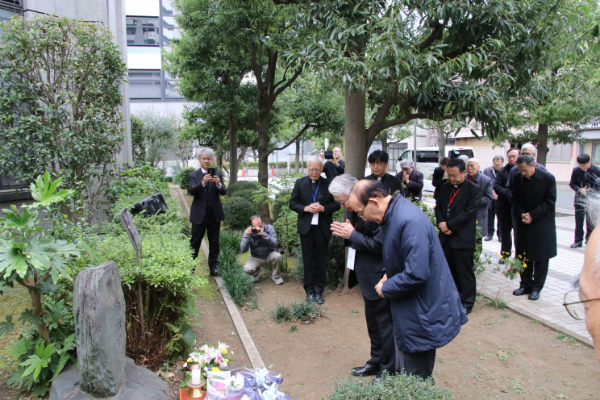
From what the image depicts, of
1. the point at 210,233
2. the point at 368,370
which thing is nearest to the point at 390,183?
the point at 368,370

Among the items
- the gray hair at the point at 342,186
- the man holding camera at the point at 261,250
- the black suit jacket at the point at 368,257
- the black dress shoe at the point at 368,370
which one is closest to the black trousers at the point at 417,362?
the black suit jacket at the point at 368,257

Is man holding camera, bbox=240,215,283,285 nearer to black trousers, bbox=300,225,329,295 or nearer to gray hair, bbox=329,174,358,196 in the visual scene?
black trousers, bbox=300,225,329,295

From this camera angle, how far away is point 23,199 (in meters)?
6.86

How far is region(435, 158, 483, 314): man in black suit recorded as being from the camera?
5.02m

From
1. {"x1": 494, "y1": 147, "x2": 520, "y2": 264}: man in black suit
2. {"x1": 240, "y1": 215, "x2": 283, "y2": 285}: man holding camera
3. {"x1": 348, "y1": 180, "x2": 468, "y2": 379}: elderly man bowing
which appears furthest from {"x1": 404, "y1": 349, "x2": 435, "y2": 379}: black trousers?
{"x1": 494, "y1": 147, "x2": 520, "y2": 264}: man in black suit

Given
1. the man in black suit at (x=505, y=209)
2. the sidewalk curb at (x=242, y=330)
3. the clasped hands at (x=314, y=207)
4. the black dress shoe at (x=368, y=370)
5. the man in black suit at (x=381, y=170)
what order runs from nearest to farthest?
the black dress shoe at (x=368, y=370), the sidewalk curb at (x=242, y=330), the man in black suit at (x=381, y=170), the clasped hands at (x=314, y=207), the man in black suit at (x=505, y=209)

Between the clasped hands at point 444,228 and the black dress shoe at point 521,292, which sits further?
the black dress shoe at point 521,292

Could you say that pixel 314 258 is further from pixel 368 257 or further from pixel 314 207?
pixel 368 257

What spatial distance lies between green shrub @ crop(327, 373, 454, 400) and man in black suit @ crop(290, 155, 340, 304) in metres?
3.30

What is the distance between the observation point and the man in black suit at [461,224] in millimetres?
5020

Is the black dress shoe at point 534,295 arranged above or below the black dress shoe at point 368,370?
above

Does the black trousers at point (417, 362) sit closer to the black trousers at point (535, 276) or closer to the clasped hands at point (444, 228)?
the clasped hands at point (444, 228)

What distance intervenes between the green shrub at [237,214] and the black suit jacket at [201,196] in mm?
3864

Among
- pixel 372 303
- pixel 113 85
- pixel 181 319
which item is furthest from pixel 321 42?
pixel 113 85
